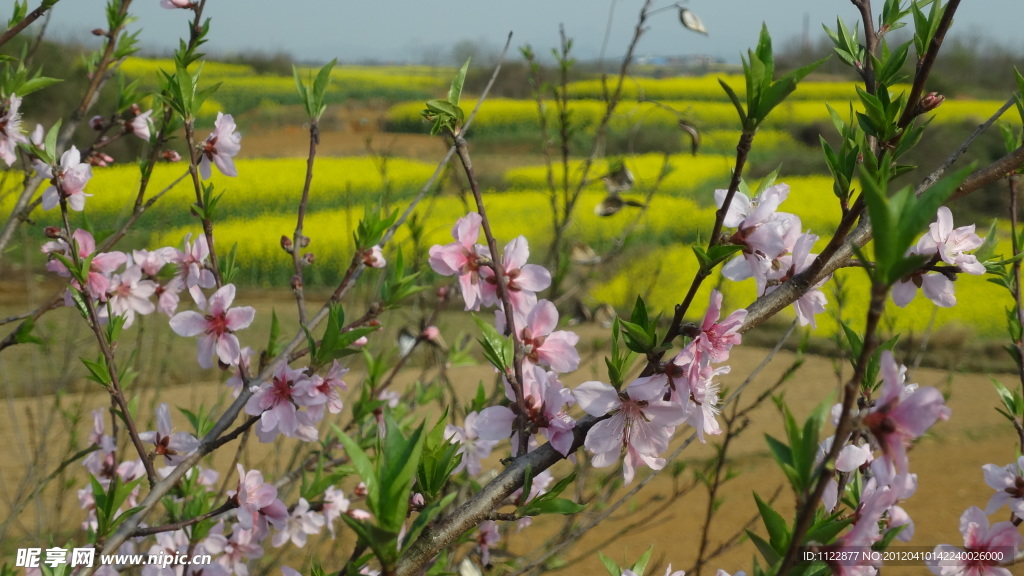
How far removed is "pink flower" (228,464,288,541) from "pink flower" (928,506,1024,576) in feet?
2.12

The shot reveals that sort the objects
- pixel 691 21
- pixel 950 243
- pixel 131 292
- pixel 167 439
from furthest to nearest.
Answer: pixel 691 21 → pixel 131 292 → pixel 167 439 → pixel 950 243

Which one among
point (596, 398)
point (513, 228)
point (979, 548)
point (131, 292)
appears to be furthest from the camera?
point (513, 228)

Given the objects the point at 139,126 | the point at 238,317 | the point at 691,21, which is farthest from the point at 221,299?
the point at 691,21

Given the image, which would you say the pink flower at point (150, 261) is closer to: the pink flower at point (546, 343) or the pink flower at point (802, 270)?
the pink flower at point (546, 343)

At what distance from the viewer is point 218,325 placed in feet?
2.52

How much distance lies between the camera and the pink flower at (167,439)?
2.67ft

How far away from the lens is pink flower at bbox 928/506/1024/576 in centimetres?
68

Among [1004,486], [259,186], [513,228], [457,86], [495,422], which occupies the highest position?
[457,86]

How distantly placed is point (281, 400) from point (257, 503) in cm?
16

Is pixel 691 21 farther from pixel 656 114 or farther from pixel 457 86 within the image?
pixel 656 114

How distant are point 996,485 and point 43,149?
3.69 feet

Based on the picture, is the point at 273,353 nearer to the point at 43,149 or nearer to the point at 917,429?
the point at 43,149

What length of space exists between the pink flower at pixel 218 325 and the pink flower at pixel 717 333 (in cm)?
47

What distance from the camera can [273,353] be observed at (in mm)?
835
